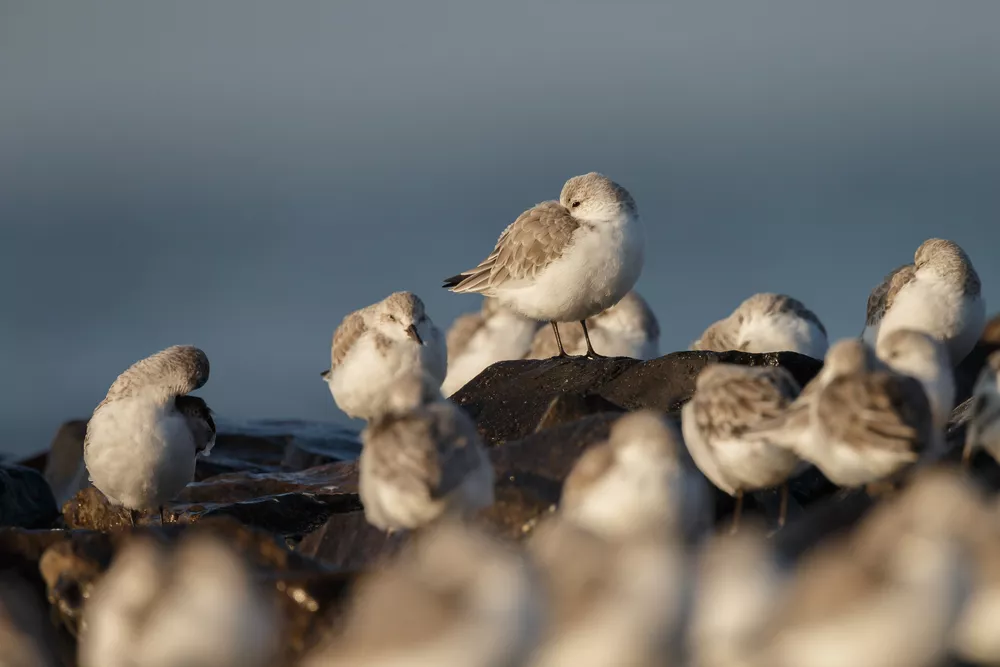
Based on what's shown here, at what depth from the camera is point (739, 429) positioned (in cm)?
992

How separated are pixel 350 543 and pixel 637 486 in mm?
2726

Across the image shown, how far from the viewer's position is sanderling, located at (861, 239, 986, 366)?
14.8 metres

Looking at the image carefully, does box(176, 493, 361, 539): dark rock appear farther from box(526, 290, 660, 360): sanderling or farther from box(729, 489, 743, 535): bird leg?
box(526, 290, 660, 360): sanderling

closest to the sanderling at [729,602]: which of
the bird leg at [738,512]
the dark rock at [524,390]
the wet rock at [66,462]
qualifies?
the bird leg at [738,512]

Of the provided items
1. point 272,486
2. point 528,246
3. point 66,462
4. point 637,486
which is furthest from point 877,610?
point 66,462

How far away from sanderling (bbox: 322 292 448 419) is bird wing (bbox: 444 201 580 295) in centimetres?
76

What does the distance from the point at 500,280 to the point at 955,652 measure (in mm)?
9211

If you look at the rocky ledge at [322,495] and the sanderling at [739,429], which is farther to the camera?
the sanderling at [739,429]

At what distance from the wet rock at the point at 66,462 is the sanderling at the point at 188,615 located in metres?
13.1

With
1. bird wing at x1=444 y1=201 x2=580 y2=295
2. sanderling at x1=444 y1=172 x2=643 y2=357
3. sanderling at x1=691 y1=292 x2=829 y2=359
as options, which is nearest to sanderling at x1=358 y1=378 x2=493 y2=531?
sanderling at x1=444 y1=172 x2=643 y2=357

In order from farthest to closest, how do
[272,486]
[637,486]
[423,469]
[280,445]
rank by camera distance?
[280,445]
[272,486]
[423,469]
[637,486]

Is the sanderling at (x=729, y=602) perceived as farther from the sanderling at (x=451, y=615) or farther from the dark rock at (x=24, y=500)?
the dark rock at (x=24, y=500)

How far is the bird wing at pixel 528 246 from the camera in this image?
1514cm

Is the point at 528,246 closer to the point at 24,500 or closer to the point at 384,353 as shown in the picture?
the point at 384,353
